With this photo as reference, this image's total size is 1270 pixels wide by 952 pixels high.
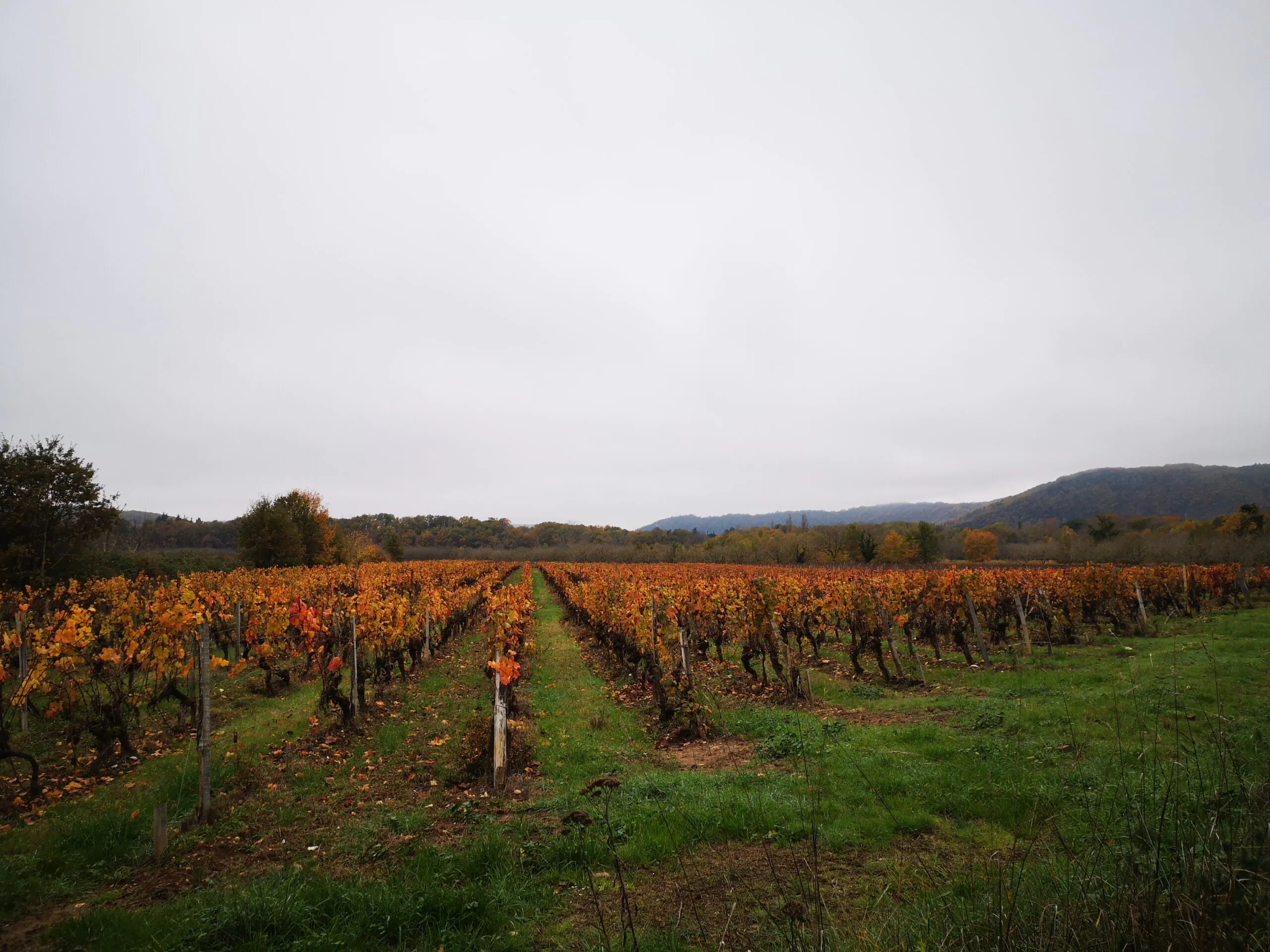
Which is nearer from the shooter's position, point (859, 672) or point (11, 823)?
point (11, 823)

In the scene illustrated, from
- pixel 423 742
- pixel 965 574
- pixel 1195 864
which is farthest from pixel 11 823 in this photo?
pixel 965 574

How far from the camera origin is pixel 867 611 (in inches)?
543

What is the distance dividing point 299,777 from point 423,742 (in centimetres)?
194

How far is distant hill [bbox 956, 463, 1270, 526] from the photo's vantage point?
134 m

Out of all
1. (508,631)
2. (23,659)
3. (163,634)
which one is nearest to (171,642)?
(163,634)

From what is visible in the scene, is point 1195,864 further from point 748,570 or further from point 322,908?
point 748,570

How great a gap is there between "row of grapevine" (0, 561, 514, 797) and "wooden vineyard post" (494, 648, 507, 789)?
3499 millimetres

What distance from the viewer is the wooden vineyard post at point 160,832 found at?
17.4ft

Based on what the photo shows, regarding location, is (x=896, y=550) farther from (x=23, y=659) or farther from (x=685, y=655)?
(x=23, y=659)

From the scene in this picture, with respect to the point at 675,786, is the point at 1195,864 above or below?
above

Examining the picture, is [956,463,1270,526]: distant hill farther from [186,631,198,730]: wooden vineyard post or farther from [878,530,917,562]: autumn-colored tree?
[186,631,198,730]: wooden vineyard post

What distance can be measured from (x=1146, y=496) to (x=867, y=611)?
656 ft

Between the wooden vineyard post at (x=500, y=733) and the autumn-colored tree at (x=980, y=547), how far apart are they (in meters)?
82.8

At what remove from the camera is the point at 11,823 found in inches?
248
